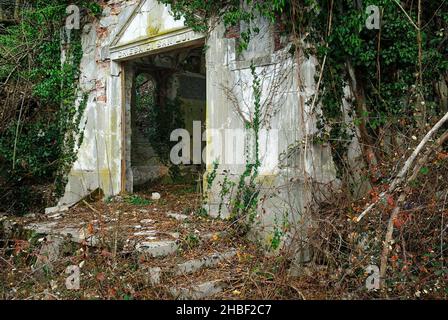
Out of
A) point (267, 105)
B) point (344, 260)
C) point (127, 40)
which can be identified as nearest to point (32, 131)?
point (127, 40)

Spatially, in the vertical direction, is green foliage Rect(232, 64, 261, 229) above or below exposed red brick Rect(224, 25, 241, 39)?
below

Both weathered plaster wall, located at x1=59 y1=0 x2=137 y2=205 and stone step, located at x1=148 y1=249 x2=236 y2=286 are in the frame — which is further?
weathered plaster wall, located at x1=59 y1=0 x2=137 y2=205

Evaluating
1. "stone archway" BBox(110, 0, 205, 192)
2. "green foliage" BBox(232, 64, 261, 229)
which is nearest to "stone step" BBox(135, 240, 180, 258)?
"green foliage" BBox(232, 64, 261, 229)

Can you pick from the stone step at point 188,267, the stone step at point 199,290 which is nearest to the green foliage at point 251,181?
the stone step at point 188,267

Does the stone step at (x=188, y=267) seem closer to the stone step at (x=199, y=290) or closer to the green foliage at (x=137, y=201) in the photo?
the stone step at (x=199, y=290)

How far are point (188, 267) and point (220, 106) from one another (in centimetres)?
238

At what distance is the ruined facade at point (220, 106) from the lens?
17.4ft

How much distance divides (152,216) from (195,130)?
5.10 meters

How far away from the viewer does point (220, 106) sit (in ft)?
19.6

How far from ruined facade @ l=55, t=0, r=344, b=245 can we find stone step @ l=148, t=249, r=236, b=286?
0.71m

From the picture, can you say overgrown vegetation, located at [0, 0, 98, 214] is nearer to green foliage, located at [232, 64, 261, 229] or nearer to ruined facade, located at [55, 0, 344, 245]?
ruined facade, located at [55, 0, 344, 245]

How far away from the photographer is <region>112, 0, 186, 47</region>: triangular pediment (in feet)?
21.7

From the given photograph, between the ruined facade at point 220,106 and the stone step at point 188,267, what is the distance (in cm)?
71
